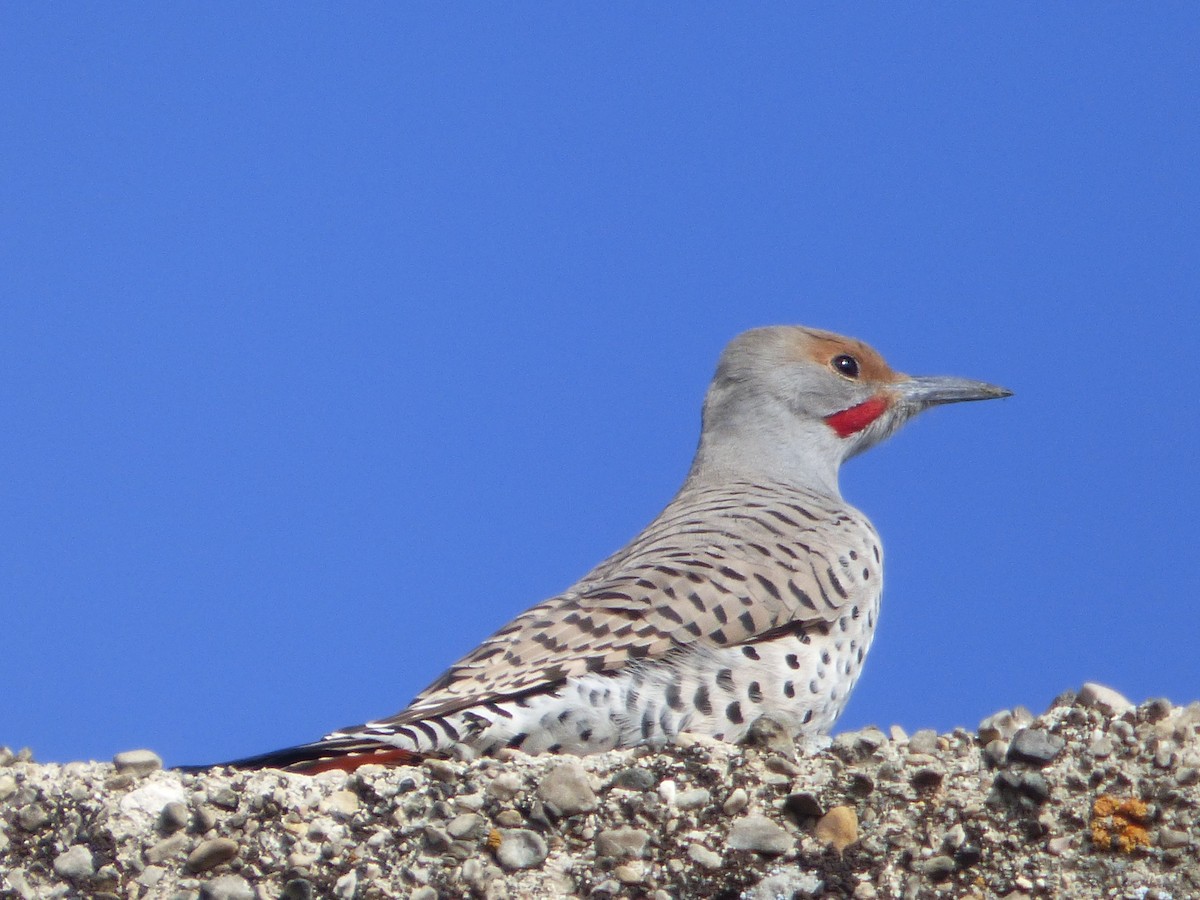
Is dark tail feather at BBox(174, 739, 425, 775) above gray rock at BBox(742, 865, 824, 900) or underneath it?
above

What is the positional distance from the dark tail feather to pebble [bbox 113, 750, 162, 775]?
82 mm

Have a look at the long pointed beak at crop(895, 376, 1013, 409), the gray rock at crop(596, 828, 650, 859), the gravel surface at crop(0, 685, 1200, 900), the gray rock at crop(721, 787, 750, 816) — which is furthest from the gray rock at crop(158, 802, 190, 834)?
the long pointed beak at crop(895, 376, 1013, 409)

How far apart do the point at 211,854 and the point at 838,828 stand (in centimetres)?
152

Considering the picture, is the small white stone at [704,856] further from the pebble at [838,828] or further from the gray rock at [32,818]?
the gray rock at [32,818]

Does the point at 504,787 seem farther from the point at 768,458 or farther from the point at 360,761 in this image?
the point at 768,458

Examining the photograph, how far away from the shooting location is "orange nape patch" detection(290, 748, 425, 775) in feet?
15.1

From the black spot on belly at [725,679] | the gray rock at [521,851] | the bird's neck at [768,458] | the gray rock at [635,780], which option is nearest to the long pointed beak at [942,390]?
the bird's neck at [768,458]

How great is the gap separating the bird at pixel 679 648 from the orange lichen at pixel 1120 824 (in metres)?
0.83

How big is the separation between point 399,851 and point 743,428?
446cm

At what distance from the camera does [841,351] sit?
324 inches

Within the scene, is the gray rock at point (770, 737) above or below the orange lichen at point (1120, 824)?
above

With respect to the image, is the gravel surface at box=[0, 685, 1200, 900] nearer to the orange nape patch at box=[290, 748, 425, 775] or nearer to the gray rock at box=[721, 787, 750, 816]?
the gray rock at box=[721, 787, 750, 816]

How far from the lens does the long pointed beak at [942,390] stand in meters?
8.33

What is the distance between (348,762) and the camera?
15.4ft
